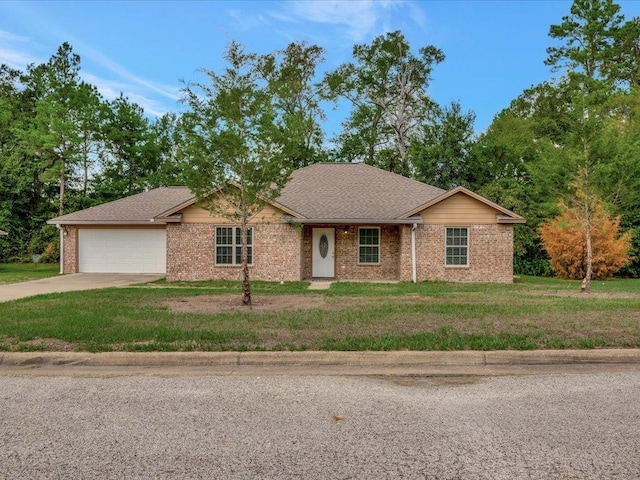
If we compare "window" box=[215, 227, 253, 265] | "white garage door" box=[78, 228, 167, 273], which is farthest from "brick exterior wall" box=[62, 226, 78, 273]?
"window" box=[215, 227, 253, 265]

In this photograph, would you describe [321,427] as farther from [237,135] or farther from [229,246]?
[229,246]

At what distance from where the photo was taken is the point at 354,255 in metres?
19.1

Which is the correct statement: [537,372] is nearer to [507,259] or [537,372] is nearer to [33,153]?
[507,259]

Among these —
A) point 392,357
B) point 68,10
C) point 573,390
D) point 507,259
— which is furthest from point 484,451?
point 68,10

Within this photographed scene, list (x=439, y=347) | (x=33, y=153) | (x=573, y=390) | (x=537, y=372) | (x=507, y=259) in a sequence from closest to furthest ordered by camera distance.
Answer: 1. (x=573, y=390)
2. (x=537, y=372)
3. (x=439, y=347)
4. (x=507, y=259)
5. (x=33, y=153)

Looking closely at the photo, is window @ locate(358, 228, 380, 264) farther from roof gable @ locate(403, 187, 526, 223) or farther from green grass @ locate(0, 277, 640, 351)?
green grass @ locate(0, 277, 640, 351)

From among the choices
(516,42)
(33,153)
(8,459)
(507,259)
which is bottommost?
(8,459)

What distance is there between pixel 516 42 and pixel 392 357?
24810mm

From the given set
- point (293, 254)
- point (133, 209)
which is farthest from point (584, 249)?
point (133, 209)

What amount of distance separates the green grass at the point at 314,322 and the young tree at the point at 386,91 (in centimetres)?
2734

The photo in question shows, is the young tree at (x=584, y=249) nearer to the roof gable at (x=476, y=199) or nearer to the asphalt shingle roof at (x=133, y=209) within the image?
the roof gable at (x=476, y=199)

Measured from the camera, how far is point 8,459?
A: 336 centimetres

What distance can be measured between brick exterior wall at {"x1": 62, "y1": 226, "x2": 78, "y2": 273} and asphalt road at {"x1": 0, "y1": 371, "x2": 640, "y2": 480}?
57.2 ft

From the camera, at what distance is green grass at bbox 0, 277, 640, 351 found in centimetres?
662
